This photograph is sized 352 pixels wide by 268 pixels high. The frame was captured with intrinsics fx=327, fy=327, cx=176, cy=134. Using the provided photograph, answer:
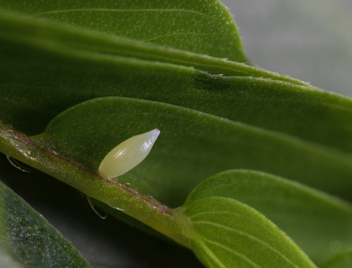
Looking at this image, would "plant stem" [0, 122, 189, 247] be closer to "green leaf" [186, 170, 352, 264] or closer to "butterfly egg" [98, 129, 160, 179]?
"butterfly egg" [98, 129, 160, 179]

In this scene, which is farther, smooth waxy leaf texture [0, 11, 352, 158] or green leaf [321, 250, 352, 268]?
green leaf [321, 250, 352, 268]

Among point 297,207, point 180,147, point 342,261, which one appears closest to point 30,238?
point 180,147

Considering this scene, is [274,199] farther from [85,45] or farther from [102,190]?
[85,45]

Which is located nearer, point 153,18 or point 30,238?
point 30,238

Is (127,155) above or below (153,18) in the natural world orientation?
below

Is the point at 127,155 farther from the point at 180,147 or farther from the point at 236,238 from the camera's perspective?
the point at 236,238

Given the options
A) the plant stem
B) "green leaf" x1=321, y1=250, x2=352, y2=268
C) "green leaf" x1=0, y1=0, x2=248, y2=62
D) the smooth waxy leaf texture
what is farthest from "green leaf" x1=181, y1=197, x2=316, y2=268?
"green leaf" x1=0, y1=0, x2=248, y2=62

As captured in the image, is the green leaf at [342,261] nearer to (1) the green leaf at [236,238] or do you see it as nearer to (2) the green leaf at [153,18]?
(1) the green leaf at [236,238]
